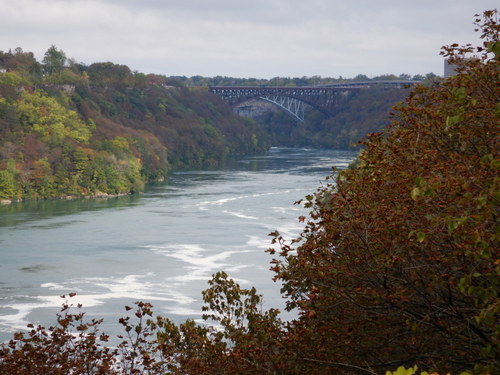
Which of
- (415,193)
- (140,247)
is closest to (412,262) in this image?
(415,193)

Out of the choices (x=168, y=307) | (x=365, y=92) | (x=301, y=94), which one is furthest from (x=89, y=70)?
(x=168, y=307)

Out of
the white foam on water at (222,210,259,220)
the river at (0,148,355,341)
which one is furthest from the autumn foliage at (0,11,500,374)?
the white foam on water at (222,210,259,220)

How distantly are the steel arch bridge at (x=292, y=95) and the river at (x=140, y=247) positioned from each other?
70781mm

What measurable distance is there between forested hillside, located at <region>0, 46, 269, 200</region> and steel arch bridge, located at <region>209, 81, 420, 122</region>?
124 inches

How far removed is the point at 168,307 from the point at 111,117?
83399 millimetres

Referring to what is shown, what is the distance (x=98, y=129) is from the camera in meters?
94.6

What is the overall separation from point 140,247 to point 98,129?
50.5 meters

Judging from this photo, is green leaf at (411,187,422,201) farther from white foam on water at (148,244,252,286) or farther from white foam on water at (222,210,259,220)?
white foam on water at (222,210,259,220)

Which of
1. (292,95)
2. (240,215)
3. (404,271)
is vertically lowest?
(240,215)

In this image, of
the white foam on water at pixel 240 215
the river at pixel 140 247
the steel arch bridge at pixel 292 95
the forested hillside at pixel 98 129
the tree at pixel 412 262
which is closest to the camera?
the tree at pixel 412 262

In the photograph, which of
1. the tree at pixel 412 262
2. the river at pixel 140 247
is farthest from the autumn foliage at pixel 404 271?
the river at pixel 140 247

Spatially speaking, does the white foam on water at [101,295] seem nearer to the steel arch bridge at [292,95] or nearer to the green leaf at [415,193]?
the green leaf at [415,193]

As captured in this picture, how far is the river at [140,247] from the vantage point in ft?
108

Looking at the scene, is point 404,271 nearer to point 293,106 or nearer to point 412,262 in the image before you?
point 412,262
